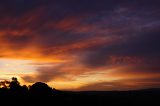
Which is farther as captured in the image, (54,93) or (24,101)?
(54,93)

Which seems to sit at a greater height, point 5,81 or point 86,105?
point 5,81

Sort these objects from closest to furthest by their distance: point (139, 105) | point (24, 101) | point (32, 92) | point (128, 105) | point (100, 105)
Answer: point (24, 101), point (32, 92), point (100, 105), point (128, 105), point (139, 105)

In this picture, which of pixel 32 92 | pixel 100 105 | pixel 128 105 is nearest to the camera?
pixel 32 92

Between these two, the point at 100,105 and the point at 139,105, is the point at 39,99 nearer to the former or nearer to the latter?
the point at 100,105

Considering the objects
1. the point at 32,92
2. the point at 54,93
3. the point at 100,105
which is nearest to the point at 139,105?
the point at 100,105

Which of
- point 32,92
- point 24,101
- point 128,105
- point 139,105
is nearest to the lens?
point 24,101

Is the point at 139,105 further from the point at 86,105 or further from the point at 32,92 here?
the point at 32,92

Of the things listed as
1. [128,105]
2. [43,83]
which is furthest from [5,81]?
[128,105]

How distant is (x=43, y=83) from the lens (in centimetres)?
7744

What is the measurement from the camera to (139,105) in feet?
310

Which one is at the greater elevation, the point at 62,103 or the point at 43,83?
the point at 43,83

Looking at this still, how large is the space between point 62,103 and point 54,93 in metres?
6.20

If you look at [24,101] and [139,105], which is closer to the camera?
[24,101]

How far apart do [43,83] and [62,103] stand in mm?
8078
